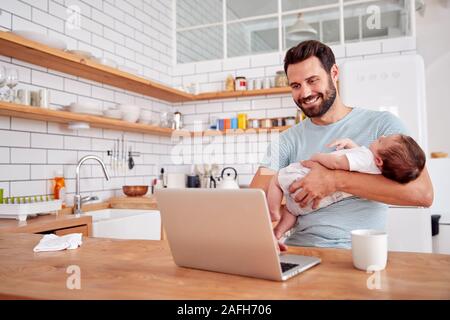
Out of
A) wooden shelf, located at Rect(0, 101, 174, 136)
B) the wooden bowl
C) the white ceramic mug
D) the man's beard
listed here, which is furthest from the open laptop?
the wooden bowl

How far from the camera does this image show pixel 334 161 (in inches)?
58.4

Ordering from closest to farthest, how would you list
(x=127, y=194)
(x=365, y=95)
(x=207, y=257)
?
1. (x=207, y=257)
2. (x=365, y=95)
3. (x=127, y=194)

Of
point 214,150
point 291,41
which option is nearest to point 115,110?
point 214,150

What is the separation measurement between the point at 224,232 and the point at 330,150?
2.89 feet

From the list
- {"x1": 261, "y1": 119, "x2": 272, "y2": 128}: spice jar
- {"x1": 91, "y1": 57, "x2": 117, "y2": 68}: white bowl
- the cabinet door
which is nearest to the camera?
the cabinet door

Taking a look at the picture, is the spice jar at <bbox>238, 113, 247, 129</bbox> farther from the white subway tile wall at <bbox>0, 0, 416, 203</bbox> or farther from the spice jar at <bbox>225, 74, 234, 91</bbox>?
the spice jar at <bbox>225, 74, 234, 91</bbox>

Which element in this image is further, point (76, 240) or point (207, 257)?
point (76, 240)

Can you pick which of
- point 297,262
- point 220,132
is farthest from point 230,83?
point 297,262

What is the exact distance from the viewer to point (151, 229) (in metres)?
3.23

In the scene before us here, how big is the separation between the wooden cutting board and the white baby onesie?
1843mm

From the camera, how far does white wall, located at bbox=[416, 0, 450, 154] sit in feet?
12.7

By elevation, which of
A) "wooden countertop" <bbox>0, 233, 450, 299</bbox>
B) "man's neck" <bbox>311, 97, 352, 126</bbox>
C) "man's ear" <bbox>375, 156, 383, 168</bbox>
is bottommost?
"wooden countertop" <bbox>0, 233, 450, 299</bbox>
